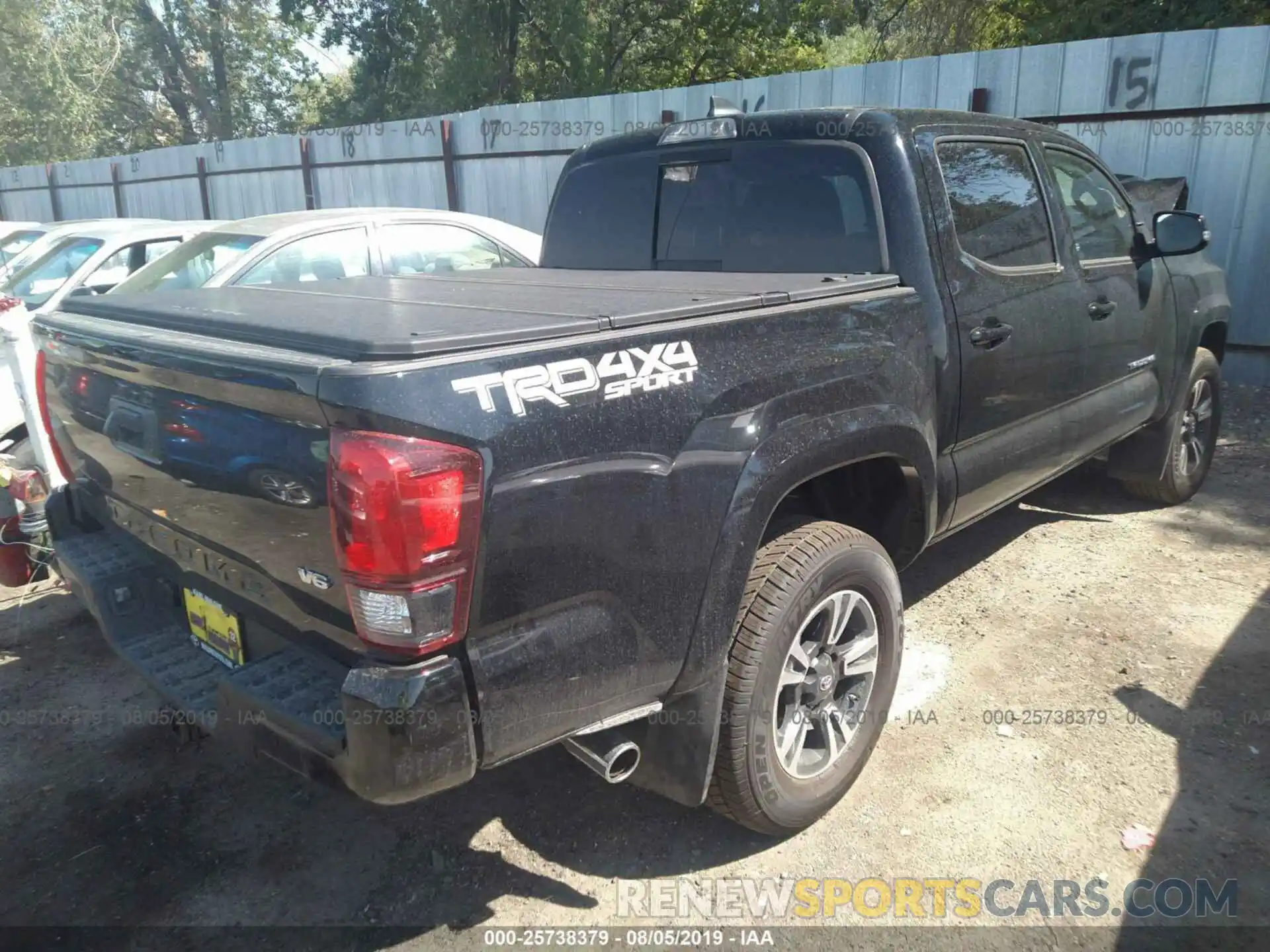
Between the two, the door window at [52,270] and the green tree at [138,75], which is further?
the green tree at [138,75]

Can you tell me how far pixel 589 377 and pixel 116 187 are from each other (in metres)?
19.3

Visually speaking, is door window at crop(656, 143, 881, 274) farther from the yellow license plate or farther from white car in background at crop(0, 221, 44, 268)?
white car in background at crop(0, 221, 44, 268)

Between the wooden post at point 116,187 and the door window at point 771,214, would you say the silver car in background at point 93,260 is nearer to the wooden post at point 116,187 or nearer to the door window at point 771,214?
the door window at point 771,214

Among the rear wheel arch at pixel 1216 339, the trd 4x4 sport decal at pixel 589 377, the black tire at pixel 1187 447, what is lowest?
the black tire at pixel 1187 447

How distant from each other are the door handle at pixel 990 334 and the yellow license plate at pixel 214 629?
2.44 metres

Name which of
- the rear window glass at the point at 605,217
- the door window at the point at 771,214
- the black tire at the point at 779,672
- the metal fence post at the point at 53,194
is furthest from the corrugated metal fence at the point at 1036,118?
the metal fence post at the point at 53,194

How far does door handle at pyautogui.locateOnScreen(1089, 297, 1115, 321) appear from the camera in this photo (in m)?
3.90

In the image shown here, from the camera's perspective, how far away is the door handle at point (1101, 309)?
12.8 feet

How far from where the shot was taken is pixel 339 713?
2.01 m

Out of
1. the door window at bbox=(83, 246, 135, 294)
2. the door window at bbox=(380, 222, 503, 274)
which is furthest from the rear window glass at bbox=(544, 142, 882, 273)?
the door window at bbox=(83, 246, 135, 294)

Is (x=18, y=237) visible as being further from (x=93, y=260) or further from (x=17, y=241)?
(x=93, y=260)

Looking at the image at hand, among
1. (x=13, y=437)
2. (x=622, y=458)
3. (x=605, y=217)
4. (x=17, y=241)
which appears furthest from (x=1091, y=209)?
(x=17, y=241)

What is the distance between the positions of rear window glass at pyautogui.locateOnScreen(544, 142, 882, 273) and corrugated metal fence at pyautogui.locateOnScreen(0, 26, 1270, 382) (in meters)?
5.30

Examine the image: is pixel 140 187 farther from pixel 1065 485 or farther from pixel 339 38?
pixel 1065 485
